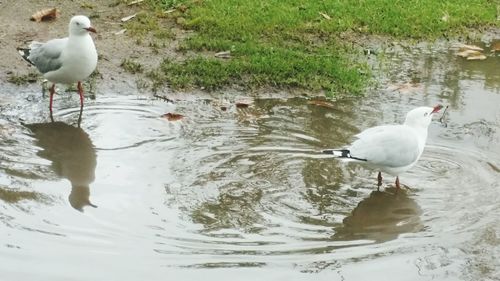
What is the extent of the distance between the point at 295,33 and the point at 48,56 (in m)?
3.27

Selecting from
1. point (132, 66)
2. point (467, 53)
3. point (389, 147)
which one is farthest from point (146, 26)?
point (389, 147)

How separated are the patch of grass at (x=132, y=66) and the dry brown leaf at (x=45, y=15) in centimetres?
178

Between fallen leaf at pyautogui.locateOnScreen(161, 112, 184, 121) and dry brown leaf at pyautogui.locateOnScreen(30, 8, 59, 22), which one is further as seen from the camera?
dry brown leaf at pyautogui.locateOnScreen(30, 8, 59, 22)

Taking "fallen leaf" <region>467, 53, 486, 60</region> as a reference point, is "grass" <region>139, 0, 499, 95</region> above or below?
above

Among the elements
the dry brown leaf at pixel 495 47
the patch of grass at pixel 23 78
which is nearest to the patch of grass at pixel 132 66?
the patch of grass at pixel 23 78

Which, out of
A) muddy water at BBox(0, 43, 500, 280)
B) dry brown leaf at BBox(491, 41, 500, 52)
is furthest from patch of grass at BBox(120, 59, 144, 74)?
dry brown leaf at BBox(491, 41, 500, 52)

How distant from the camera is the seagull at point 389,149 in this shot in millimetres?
5891

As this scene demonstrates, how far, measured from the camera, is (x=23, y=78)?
8078 millimetres

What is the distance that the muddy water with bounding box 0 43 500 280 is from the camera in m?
4.86

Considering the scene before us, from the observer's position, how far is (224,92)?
796 cm

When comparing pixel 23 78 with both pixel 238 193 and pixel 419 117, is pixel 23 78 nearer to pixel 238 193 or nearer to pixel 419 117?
pixel 238 193

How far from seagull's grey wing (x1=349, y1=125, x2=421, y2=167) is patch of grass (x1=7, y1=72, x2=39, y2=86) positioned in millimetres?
3861

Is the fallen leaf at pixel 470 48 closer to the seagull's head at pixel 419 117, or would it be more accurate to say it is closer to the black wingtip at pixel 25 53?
the seagull's head at pixel 419 117

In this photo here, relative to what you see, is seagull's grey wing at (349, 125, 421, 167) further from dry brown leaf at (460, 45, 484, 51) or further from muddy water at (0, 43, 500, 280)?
dry brown leaf at (460, 45, 484, 51)
